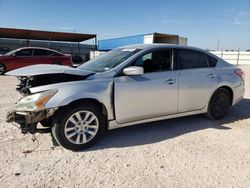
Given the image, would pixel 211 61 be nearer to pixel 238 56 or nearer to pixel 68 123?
pixel 68 123

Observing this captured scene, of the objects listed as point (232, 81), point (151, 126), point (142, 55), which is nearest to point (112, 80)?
point (142, 55)

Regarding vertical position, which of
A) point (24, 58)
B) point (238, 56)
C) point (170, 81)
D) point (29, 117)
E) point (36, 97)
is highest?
point (238, 56)

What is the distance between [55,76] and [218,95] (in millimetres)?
3453

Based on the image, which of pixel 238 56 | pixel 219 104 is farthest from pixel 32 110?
pixel 238 56

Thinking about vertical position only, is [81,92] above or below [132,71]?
below

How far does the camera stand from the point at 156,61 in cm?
440

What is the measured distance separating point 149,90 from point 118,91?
1.99 ft

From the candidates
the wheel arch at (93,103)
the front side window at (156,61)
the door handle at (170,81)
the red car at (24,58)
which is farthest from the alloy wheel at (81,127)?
the red car at (24,58)

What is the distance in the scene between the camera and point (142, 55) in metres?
4.16

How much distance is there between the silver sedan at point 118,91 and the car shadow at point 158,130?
0.24 m

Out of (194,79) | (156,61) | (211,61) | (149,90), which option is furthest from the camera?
(211,61)

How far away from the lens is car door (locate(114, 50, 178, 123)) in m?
3.81

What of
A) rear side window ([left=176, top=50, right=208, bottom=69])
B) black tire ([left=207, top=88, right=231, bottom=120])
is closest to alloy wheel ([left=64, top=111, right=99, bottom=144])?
rear side window ([left=176, top=50, right=208, bottom=69])

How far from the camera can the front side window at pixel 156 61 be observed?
14.0 ft
